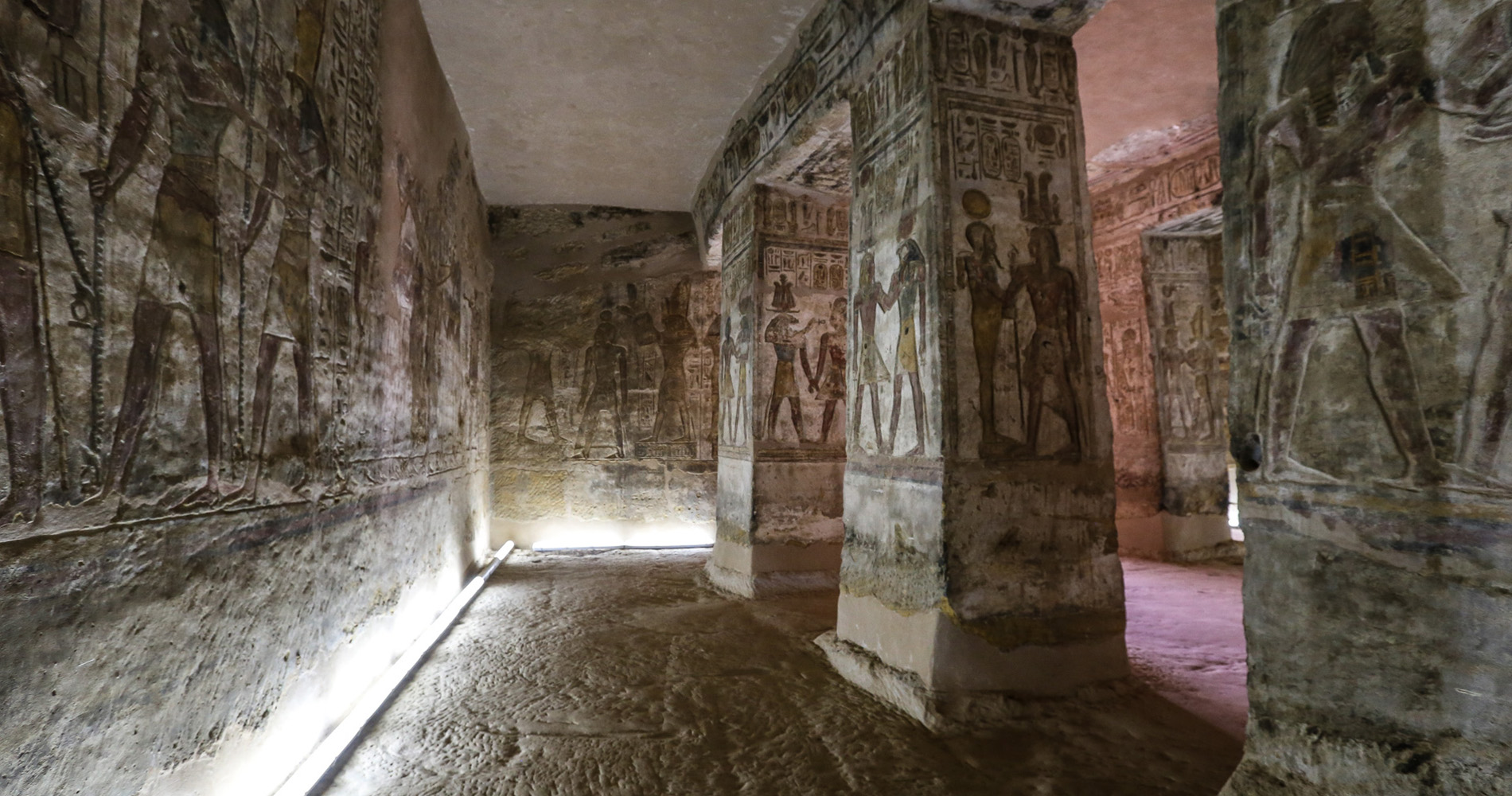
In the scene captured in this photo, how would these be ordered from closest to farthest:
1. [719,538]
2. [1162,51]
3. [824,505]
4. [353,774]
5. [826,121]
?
[353,774], [826,121], [1162,51], [824,505], [719,538]

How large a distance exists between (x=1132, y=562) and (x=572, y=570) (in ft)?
16.6

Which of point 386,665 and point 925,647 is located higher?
point 925,647

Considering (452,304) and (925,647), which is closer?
(925,647)

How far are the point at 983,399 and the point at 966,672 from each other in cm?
113

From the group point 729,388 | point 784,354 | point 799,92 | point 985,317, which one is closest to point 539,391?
point 729,388

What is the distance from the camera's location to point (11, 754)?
1319 millimetres

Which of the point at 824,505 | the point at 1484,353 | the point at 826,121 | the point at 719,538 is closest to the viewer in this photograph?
the point at 1484,353

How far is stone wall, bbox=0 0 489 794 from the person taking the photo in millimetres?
1371

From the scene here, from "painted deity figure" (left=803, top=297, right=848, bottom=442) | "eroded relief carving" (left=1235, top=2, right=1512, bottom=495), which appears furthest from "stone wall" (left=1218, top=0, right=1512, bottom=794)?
"painted deity figure" (left=803, top=297, right=848, bottom=442)

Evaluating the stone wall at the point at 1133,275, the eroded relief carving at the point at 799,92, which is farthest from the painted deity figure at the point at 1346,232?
the stone wall at the point at 1133,275

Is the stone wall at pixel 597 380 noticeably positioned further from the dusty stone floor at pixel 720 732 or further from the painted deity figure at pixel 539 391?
the dusty stone floor at pixel 720 732

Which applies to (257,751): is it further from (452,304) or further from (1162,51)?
(1162,51)

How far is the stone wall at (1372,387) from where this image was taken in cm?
125

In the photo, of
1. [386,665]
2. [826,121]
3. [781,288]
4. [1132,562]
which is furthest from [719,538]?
[1132,562]
